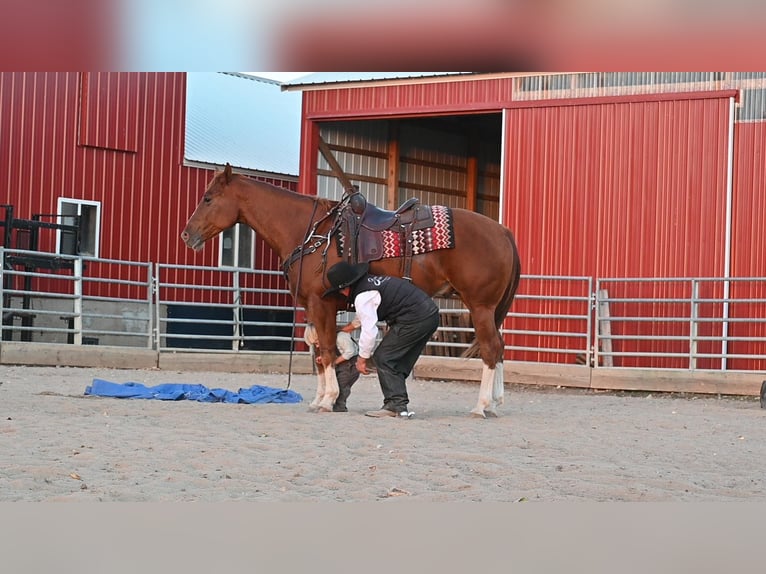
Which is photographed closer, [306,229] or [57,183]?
[306,229]

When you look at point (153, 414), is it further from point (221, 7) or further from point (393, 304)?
point (221, 7)

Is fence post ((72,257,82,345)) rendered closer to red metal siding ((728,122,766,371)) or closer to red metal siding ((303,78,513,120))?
red metal siding ((303,78,513,120))

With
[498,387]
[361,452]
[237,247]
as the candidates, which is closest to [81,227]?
[237,247]

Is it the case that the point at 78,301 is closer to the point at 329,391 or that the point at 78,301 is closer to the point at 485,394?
the point at 329,391

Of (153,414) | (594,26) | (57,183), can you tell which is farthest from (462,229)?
(57,183)

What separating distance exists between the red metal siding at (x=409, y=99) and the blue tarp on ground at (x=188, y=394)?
6.81 m

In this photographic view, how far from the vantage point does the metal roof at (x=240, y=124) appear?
766 inches

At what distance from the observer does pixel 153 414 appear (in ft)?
26.5

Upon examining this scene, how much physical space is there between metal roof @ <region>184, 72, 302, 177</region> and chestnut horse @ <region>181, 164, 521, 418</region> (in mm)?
10531

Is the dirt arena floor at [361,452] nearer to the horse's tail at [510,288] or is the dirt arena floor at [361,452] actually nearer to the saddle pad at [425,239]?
the horse's tail at [510,288]

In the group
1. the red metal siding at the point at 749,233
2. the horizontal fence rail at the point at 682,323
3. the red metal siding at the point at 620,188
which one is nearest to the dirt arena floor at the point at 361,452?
the horizontal fence rail at the point at 682,323

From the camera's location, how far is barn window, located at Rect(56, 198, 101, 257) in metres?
17.1

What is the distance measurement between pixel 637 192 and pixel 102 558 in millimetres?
12463

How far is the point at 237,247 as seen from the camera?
65.3ft
